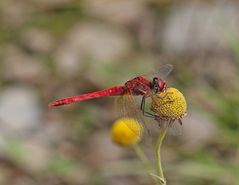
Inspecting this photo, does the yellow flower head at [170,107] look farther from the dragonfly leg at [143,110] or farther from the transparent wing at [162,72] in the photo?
the transparent wing at [162,72]

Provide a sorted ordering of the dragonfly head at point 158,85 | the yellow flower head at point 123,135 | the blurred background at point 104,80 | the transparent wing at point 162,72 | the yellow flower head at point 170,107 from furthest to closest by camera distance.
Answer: the blurred background at point 104,80
the yellow flower head at point 123,135
the transparent wing at point 162,72
the dragonfly head at point 158,85
the yellow flower head at point 170,107

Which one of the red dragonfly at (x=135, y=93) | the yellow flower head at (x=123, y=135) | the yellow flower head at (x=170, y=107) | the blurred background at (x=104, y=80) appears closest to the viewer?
the yellow flower head at (x=170, y=107)

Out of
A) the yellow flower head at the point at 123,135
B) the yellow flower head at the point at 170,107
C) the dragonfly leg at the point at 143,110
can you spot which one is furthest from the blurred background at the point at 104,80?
the yellow flower head at the point at 170,107

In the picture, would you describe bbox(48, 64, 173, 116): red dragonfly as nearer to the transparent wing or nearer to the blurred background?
the transparent wing

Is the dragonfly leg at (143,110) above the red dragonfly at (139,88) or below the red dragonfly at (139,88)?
below

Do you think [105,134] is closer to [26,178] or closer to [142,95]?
[26,178]

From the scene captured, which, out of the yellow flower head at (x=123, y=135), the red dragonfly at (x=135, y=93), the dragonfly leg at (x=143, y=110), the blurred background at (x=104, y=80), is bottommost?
the dragonfly leg at (x=143, y=110)

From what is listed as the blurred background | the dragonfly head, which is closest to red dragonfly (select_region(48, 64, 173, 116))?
the dragonfly head
